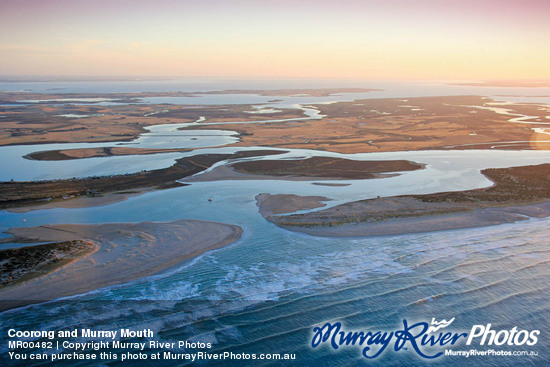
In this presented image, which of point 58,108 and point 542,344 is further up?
point 58,108

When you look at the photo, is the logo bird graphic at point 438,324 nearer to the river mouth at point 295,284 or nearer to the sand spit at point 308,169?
the river mouth at point 295,284

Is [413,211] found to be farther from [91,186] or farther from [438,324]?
[91,186]

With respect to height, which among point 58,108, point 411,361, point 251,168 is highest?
point 58,108

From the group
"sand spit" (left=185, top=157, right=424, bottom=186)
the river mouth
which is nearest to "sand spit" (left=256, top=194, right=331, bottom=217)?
the river mouth

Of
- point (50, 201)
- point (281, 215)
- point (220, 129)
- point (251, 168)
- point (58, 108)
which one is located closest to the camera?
point (281, 215)

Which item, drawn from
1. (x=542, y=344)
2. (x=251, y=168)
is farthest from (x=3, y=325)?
(x=251, y=168)

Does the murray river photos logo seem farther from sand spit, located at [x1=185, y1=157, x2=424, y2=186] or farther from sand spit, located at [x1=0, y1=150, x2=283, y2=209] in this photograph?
sand spit, located at [x1=185, y1=157, x2=424, y2=186]

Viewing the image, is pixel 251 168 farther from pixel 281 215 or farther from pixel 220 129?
pixel 220 129

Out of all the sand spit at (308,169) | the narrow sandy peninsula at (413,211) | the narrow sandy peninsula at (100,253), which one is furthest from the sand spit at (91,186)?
the narrow sandy peninsula at (413,211)
